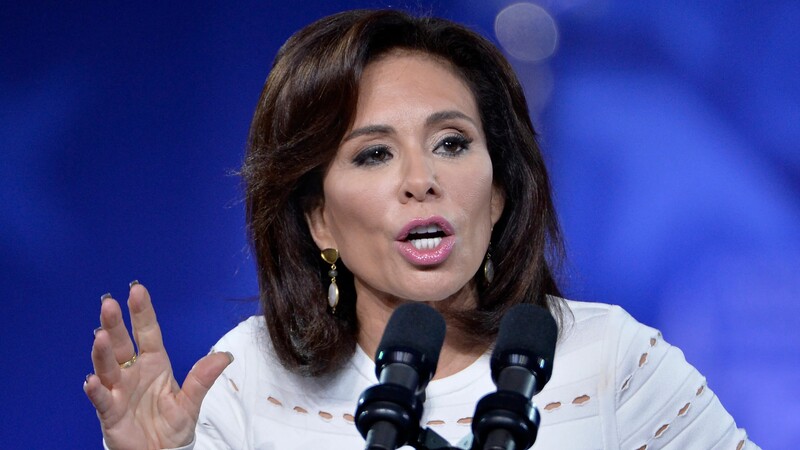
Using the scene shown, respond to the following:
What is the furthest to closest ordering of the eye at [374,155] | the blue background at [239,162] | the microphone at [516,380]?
the blue background at [239,162] → the eye at [374,155] → the microphone at [516,380]

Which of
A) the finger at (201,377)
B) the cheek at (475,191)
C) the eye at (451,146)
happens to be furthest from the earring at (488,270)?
the finger at (201,377)

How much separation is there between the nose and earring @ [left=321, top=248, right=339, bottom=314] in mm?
290

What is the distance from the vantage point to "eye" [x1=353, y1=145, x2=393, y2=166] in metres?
2.06

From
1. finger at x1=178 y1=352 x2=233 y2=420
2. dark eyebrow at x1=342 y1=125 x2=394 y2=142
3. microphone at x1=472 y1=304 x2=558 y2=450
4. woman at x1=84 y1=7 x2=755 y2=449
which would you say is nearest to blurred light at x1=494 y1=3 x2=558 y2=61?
woman at x1=84 y1=7 x2=755 y2=449

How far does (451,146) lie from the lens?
2.09 m

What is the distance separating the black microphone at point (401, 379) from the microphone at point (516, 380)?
7 centimetres

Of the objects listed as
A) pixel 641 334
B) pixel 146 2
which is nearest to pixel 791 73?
pixel 641 334

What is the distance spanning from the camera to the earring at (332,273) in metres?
2.22

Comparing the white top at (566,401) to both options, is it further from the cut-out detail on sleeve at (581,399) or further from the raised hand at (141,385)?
the raised hand at (141,385)

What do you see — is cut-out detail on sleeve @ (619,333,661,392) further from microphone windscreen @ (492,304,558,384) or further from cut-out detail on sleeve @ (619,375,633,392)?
microphone windscreen @ (492,304,558,384)

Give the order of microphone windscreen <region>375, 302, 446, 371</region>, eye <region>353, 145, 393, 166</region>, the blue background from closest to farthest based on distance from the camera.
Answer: microphone windscreen <region>375, 302, 446, 371</region>
eye <region>353, 145, 393, 166</region>
the blue background

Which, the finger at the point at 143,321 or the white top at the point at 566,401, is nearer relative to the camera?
the finger at the point at 143,321

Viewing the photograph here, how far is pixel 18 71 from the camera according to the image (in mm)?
2873

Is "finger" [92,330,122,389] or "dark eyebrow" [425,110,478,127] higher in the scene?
"dark eyebrow" [425,110,478,127]
